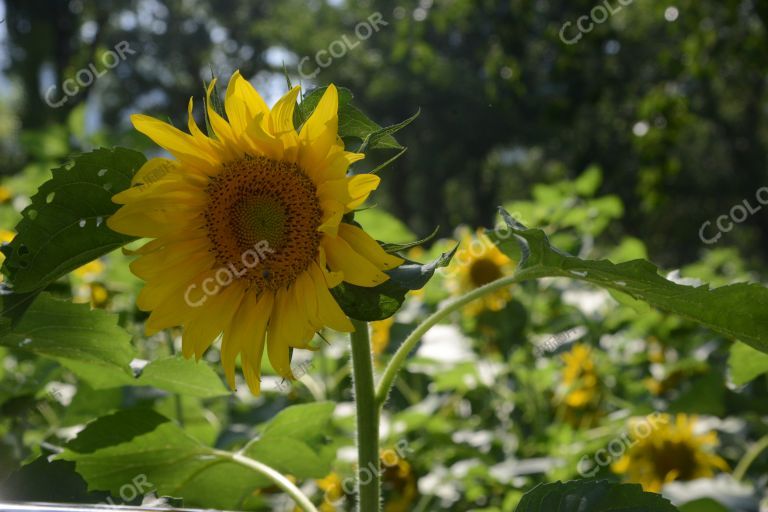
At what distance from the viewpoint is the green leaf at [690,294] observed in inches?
29.0

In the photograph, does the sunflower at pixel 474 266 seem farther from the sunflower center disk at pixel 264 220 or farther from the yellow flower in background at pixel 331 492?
the sunflower center disk at pixel 264 220

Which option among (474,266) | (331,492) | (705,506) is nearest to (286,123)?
(705,506)

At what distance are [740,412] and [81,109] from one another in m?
2.52

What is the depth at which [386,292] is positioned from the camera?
0.70 meters

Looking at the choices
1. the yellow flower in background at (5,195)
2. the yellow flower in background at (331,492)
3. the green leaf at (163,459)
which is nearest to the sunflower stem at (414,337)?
the green leaf at (163,459)

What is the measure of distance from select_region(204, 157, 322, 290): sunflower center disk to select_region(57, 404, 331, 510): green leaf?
206 mm

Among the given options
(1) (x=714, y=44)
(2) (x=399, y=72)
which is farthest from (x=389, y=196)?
(1) (x=714, y=44)

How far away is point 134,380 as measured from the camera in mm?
966

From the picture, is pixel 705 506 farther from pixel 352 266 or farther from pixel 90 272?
pixel 90 272

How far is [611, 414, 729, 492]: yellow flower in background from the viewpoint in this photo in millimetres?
1788

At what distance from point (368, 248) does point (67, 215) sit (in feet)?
0.85

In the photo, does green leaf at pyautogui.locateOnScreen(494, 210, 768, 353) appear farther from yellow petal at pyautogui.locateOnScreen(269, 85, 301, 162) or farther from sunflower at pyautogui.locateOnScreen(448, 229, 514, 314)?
sunflower at pyautogui.locateOnScreen(448, 229, 514, 314)

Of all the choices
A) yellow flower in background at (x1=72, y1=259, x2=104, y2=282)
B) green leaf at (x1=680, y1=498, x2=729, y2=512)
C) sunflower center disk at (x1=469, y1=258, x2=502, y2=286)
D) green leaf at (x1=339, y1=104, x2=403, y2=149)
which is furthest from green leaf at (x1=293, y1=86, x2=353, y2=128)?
sunflower center disk at (x1=469, y1=258, x2=502, y2=286)

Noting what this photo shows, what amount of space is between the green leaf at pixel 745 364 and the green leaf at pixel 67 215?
0.63 meters
